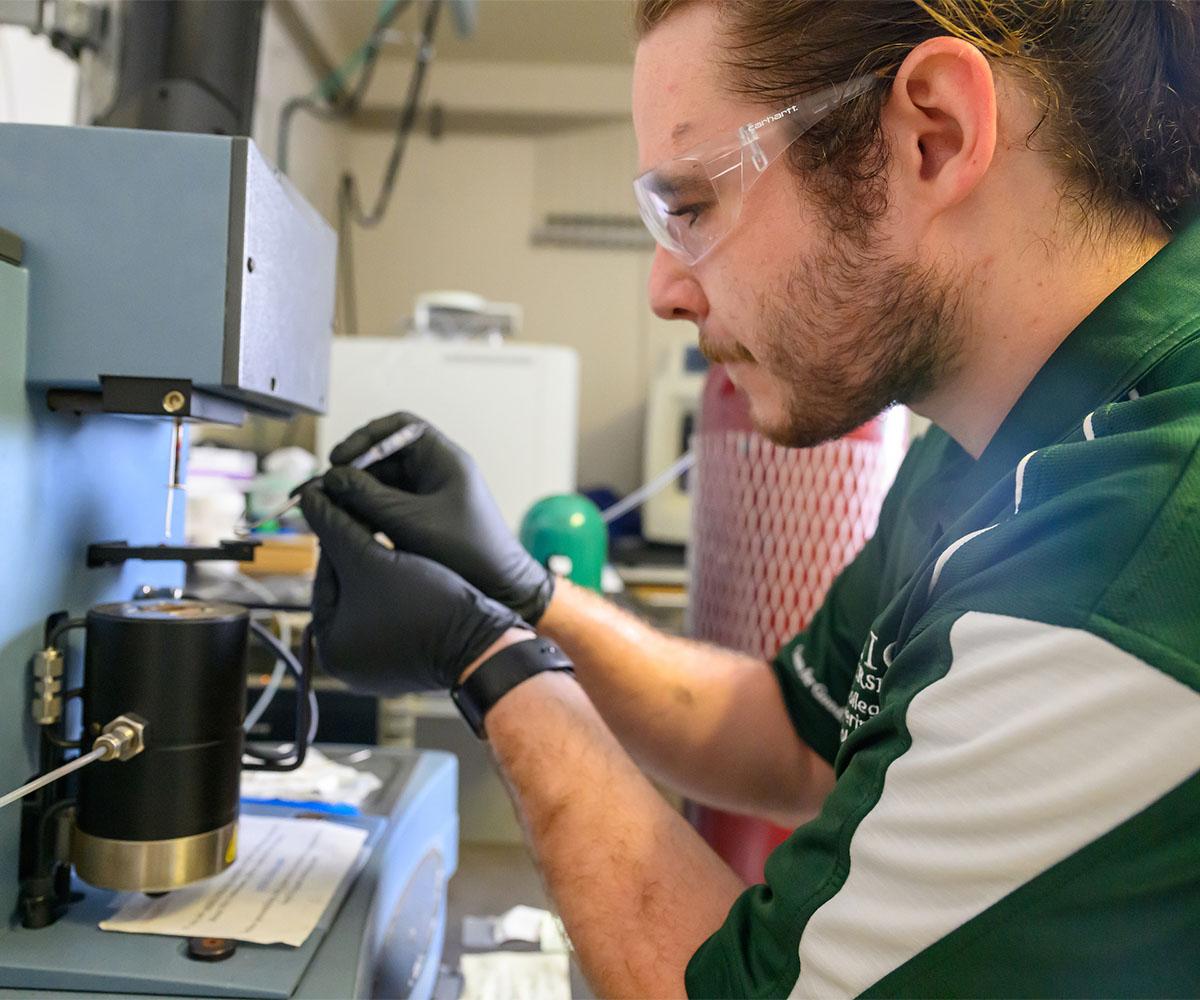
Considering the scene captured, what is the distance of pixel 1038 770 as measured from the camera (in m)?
0.46

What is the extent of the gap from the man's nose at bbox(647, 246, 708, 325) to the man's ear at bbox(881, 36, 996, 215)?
0.20 metres

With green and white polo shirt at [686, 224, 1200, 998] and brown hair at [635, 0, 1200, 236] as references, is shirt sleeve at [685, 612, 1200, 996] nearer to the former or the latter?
green and white polo shirt at [686, 224, 1200, 998]

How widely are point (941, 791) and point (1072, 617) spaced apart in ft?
0.37

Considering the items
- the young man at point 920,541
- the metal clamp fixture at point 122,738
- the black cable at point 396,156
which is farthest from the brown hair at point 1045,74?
the black cable at point 396,156

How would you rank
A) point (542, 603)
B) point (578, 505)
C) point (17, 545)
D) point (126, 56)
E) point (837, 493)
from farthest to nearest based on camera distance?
point (578, 505)
point (837, 493)
point (542, 603)
point (126, 56)
point (17, 545)

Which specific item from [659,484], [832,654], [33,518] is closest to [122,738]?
[33,518]

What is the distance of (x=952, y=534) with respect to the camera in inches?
25.6

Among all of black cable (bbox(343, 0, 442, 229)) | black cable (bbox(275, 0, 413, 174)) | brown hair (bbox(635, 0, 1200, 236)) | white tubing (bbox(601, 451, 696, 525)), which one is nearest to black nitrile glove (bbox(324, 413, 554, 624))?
brown hair (bbox(635, 0, 1200, 236))

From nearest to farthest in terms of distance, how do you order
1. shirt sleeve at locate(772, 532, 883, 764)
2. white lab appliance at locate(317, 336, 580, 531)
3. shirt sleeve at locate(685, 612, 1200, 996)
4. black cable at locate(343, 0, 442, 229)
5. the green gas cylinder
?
shirt sleeve at locate(685, 612, 1200, 996), shirt sleeve at locate(772, 532, 883, 764), the green gas cylinder, white lab appliance at locate(317, 336, 580, 531), black cable at locate(343, 0, 442, 229)

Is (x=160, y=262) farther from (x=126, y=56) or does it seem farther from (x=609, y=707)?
(x=609, y=707)

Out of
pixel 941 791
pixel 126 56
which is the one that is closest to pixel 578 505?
pixel 126 56

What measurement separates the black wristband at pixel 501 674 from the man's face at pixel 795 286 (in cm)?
29

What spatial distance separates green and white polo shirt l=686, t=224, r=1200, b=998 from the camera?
44 centimetres

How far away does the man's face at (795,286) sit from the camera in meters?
0.74
